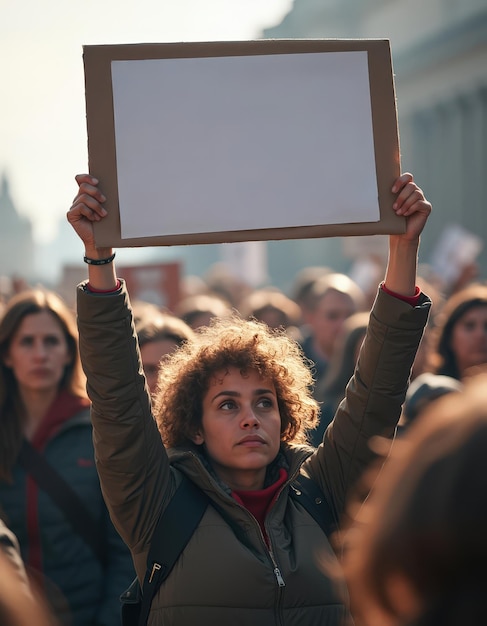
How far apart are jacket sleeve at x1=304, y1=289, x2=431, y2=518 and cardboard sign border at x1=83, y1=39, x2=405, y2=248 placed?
0.25m

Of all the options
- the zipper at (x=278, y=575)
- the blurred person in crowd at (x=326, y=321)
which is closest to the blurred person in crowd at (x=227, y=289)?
the blurred person in crowd at (x=326, y=321)

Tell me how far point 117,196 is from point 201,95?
0.40 meters

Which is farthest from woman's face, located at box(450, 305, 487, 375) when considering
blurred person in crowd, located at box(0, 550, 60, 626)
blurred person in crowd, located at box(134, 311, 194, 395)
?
blurred person in crowd, located at box(0, 550, 60, 626)

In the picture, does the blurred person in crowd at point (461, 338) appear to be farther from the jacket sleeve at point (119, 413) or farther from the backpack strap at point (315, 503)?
the jacket sleeve at point (119, 413)

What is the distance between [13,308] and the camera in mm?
5375

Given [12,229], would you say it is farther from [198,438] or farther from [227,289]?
[198,438]

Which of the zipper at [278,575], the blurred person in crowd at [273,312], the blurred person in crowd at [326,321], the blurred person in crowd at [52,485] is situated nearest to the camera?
the zipper at [278,575]

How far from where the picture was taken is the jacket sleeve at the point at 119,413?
3.16 meters

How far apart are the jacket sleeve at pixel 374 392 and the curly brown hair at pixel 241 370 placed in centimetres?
25

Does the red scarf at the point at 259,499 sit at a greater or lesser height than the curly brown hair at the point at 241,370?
lesser

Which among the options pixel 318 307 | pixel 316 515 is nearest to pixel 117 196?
pixel 316 515

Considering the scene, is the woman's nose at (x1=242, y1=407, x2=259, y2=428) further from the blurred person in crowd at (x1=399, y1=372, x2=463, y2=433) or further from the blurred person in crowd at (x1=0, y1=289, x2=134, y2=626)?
the blurred person in crowd at (x1=399, y1=372, x2=463, y2=433)

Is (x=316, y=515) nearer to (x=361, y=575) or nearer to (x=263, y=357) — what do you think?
(x=263, y=357)

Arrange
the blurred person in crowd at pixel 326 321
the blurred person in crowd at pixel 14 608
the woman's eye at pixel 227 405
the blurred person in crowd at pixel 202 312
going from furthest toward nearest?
the blurred person in crowd at pixel 326 321
the blurred person in crowd at pixel 202 312
the woman's eye at pixel 227 405
the blurred person in crowd at pixel 14 608
